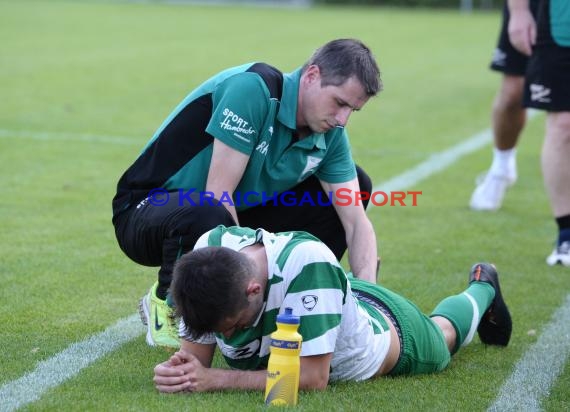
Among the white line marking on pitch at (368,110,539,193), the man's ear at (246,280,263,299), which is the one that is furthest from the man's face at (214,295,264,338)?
the white line marking on pitch at (368,110,539,193)

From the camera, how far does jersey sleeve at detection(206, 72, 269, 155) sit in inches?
175

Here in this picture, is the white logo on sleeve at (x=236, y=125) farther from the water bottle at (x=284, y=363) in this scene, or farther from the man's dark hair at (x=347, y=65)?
the water bottle at (x=284, y=363)

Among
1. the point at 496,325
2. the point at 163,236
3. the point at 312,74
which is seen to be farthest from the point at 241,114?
the point at 496,325

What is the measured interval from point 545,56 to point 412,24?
22276 millimetres

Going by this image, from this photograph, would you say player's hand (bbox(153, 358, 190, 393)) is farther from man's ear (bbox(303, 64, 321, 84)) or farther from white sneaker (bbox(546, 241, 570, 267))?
white sneaker (bbox(546, 241, 570, 267))

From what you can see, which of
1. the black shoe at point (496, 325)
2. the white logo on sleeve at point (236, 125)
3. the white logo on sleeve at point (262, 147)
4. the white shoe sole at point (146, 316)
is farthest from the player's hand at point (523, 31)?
the white shoe sole at point (146, 316)

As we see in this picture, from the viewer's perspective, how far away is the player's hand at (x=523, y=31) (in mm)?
7059

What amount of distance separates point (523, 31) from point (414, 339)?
11.3 ft

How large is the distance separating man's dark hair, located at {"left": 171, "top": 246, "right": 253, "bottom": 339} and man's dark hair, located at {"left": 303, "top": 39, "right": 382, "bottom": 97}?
3.74 ft

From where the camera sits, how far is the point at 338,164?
4.86 m

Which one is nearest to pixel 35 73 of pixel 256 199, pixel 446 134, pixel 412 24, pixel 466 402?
pixel 446 134

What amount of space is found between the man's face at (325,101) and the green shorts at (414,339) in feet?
2.21

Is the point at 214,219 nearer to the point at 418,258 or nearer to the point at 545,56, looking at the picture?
the point at 418,258

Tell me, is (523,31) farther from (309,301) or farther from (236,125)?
(309,301)
